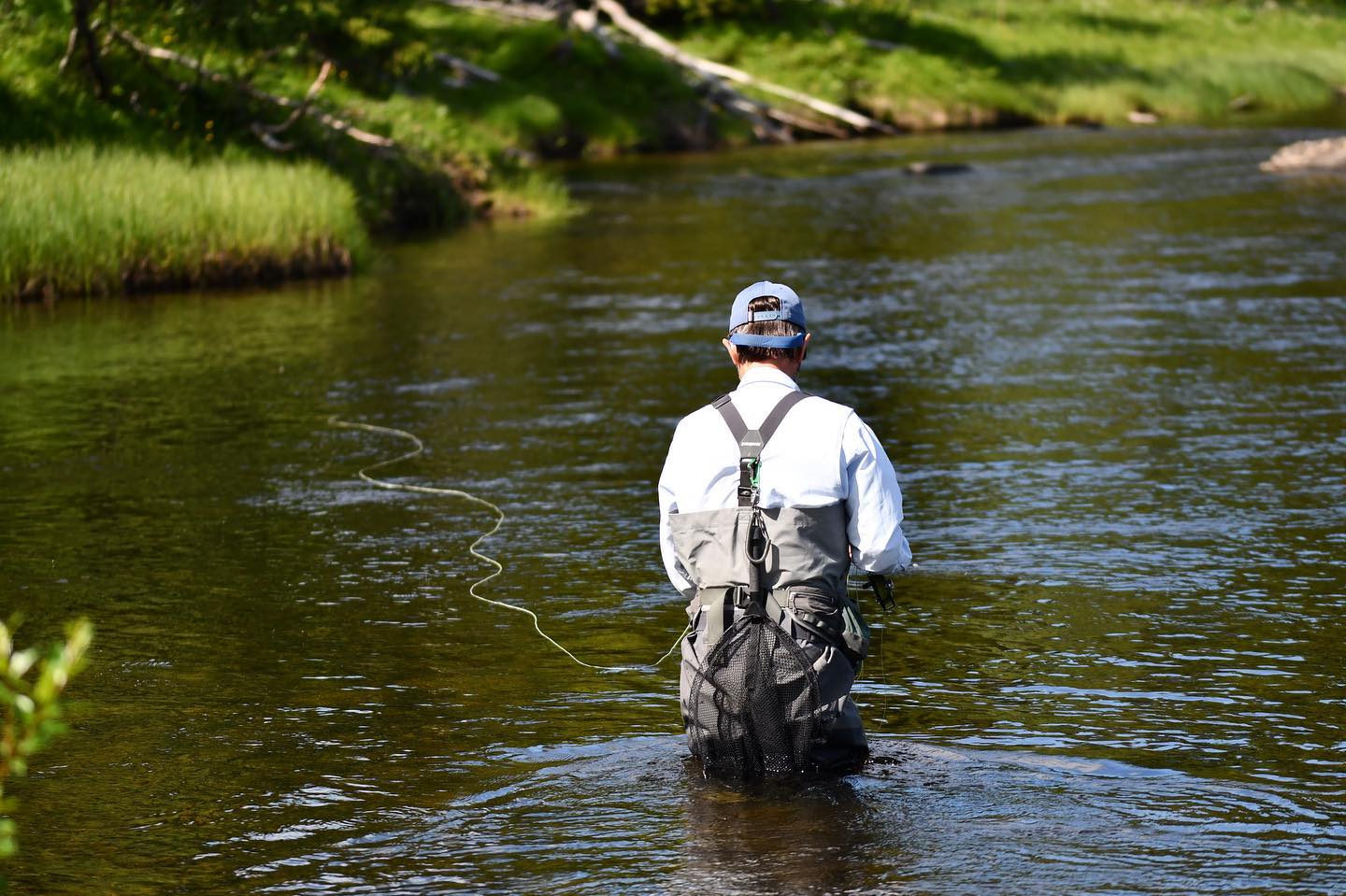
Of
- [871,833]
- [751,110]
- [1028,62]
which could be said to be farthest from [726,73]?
[871,833]

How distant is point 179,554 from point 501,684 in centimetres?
318

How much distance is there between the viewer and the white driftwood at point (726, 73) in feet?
156

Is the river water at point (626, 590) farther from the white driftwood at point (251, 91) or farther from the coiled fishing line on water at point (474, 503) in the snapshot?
the white driftwood at point (251, 91)

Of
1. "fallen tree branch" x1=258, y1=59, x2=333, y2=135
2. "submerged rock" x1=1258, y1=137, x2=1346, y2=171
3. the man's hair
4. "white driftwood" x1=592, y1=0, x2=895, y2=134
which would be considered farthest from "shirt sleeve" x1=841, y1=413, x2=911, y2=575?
"white driftwood" x1=592, y1=0, x2=895, y2=134

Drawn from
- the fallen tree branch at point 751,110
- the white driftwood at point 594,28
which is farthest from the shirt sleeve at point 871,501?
the white driftwood at point 594,28

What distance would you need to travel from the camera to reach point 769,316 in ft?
19.9

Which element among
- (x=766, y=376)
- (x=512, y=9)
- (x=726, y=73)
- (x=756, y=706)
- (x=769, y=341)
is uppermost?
(x=512, y=9)

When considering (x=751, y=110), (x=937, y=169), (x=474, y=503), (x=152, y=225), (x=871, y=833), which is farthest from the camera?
(x=751, y=110)

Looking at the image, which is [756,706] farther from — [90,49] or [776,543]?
[90,49]

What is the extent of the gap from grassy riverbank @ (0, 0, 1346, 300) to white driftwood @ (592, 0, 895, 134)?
1.47 ft

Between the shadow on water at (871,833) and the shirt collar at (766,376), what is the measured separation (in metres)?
1.31

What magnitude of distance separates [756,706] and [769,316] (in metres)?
1.25

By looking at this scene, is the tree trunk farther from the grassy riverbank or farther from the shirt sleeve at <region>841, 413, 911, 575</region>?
the shirt sleeve at <region>841, 413, 911, 575</region>

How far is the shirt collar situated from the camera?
19.8 feet
